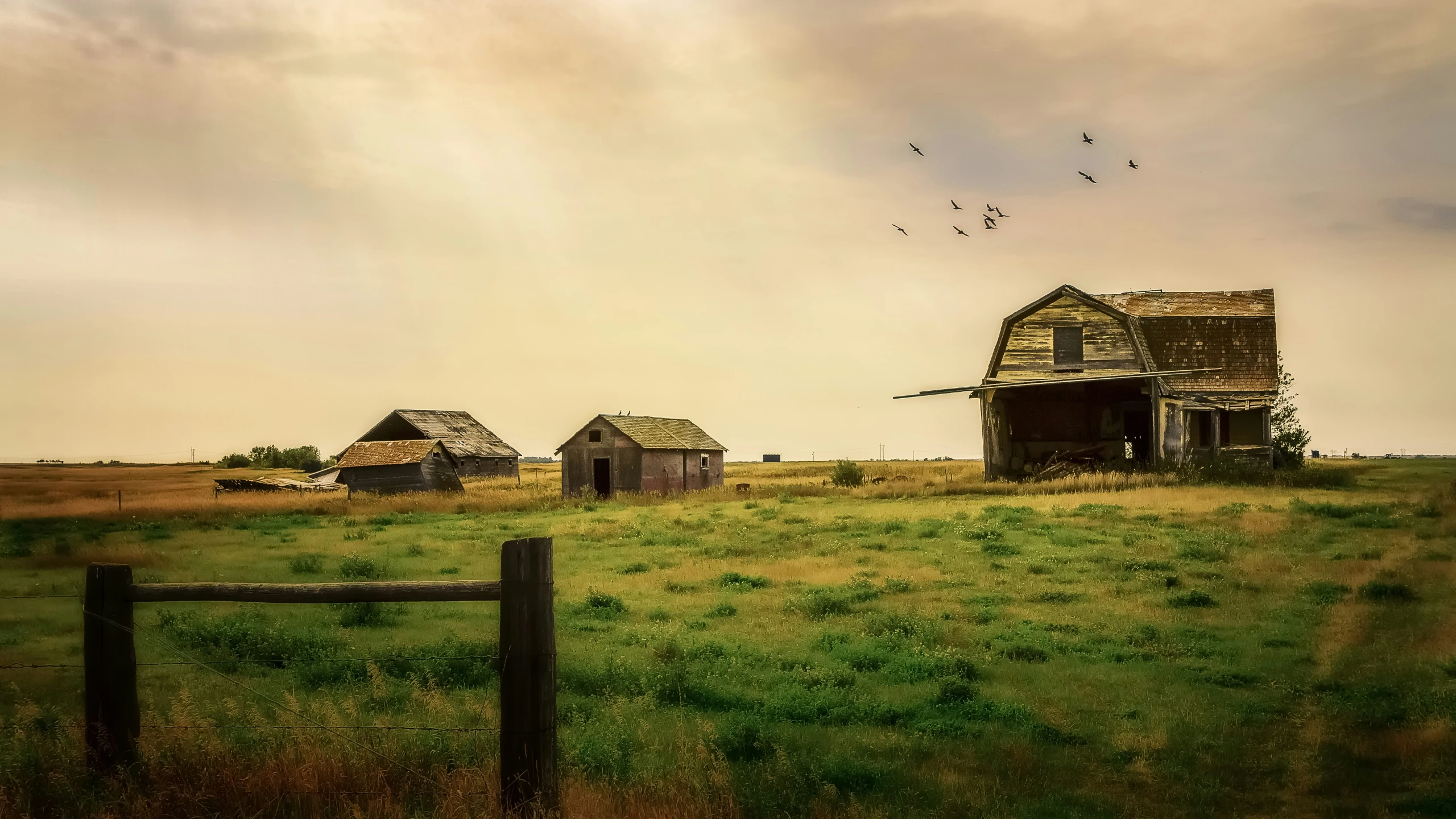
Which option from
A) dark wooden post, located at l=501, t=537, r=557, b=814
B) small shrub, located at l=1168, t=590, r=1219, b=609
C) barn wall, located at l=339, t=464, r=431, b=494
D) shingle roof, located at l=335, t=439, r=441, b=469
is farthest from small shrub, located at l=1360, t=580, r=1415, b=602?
shingle roof, located at l=335, t=439, r=441, b=469

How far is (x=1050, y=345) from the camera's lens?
41.8 meters

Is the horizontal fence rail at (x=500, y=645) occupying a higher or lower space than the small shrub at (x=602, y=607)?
higher

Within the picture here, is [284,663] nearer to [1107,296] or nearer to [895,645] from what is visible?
[895,645]

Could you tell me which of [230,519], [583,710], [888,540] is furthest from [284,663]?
[230,519]

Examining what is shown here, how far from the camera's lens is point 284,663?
1218 centimetres

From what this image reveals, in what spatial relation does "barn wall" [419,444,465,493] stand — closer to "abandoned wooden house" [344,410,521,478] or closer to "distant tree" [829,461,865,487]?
"abandoned wooden house" [344,410,521,478]

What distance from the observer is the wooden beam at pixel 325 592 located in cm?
612

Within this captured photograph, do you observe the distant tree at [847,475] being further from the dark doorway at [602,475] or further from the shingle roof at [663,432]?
the dark doorway at [602,475]

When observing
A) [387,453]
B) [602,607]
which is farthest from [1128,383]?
[387,453]

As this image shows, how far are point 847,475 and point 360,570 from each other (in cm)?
3205

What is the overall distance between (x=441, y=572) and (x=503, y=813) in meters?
15.8

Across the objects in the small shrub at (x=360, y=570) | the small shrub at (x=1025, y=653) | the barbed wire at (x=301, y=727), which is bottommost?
the small shrub at (x=1025, y=653)

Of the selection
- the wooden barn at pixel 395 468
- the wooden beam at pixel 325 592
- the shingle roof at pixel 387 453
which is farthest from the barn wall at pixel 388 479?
the wooden beam at pixel 325 592

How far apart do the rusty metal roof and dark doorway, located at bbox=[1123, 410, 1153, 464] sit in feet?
14.8
